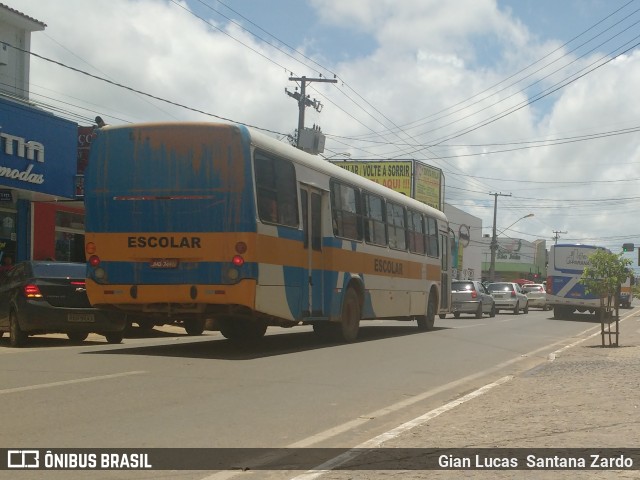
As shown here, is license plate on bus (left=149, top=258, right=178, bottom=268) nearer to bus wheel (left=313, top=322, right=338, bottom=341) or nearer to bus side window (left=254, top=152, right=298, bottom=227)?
bus side window (left=254, top=152, right=298, bottom=227)

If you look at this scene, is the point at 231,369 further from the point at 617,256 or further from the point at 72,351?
→ the point at 617,256

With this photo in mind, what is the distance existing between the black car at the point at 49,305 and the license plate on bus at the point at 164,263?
1.83m

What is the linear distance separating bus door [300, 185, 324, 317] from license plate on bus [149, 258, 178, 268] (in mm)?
2640

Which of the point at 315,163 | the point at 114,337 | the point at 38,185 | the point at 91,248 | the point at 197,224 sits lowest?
the point at 114,337

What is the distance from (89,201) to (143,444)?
727 centimetres

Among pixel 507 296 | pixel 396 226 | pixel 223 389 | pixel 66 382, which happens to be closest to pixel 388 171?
pixel 507 296

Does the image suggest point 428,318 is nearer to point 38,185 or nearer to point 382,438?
point 38,185

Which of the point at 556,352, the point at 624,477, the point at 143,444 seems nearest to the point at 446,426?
the point at 624,477

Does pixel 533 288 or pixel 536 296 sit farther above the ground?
pixel 533 288

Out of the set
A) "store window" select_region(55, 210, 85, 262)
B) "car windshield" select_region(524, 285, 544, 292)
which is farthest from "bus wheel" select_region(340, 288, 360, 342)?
"car windshield" select_region(524, 285, 544, 292)

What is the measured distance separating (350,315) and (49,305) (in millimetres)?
5929

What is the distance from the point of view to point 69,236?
27.7 metres

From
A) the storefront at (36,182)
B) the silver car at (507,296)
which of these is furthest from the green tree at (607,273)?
the silver car at (507,296)

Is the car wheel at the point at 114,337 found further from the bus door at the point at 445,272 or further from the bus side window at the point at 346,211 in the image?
the bus door at the point at 445,272
